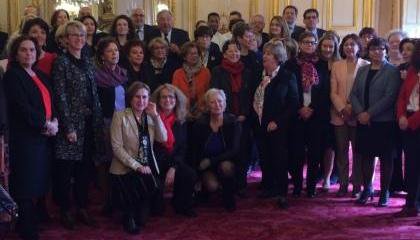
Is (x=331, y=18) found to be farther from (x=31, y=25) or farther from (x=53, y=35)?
(x=31, y=25)

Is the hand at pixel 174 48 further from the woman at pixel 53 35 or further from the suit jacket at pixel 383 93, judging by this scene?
the suit jacket at pixel 383 93

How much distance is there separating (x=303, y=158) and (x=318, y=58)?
2.73ft

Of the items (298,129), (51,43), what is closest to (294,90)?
(298,129)

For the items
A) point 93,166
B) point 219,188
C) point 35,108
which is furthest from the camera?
point 219,188

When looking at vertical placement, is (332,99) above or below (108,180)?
above

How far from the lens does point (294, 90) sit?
4.85 metres

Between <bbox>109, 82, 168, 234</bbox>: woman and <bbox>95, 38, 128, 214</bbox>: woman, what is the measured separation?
0.14 m

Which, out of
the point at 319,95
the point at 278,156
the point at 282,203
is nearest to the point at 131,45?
the point at 278,156

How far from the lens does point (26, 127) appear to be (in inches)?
150

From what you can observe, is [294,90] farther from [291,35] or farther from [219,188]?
[291,35]

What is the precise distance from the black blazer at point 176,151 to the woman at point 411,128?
1.60m

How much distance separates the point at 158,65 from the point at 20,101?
155 cm

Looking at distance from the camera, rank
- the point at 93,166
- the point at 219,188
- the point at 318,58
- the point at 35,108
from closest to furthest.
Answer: the point at 35,108
the point at 93,166
the point at 219,188
the point at 318,58

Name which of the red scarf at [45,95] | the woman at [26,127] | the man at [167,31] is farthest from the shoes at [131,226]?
the man at [167,31]
